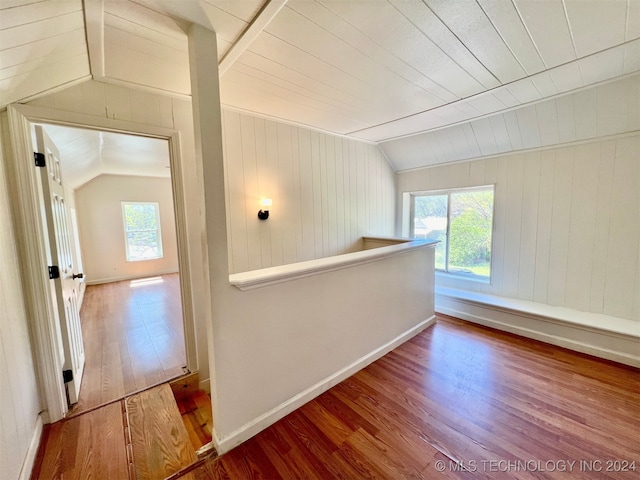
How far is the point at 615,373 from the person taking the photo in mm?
2217

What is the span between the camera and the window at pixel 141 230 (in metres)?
5.90

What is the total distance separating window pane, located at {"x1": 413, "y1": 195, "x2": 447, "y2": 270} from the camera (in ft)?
13.0

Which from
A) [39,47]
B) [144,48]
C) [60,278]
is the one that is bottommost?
[60,278]

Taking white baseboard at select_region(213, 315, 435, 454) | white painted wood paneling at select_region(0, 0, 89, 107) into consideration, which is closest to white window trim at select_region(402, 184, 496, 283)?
white baseboard at select_region(213, 315, 435, 454)

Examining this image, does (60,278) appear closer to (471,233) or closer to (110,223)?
(471,233)

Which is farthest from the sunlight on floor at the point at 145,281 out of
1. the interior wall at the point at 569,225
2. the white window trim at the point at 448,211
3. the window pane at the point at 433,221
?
the interior wall at the point at 569,225

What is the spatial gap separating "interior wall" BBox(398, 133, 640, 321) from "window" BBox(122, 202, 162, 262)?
263 inches

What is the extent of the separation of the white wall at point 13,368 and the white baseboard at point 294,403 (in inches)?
36.8

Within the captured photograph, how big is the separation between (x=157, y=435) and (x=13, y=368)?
2.84ft

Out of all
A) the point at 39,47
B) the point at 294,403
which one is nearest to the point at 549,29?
the point at 39,47

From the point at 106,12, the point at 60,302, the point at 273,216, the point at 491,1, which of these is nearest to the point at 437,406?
A: the point at 273,216

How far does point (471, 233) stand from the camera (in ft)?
12.1

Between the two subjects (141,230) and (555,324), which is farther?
(141,230)

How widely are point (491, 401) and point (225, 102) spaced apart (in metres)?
3.31
